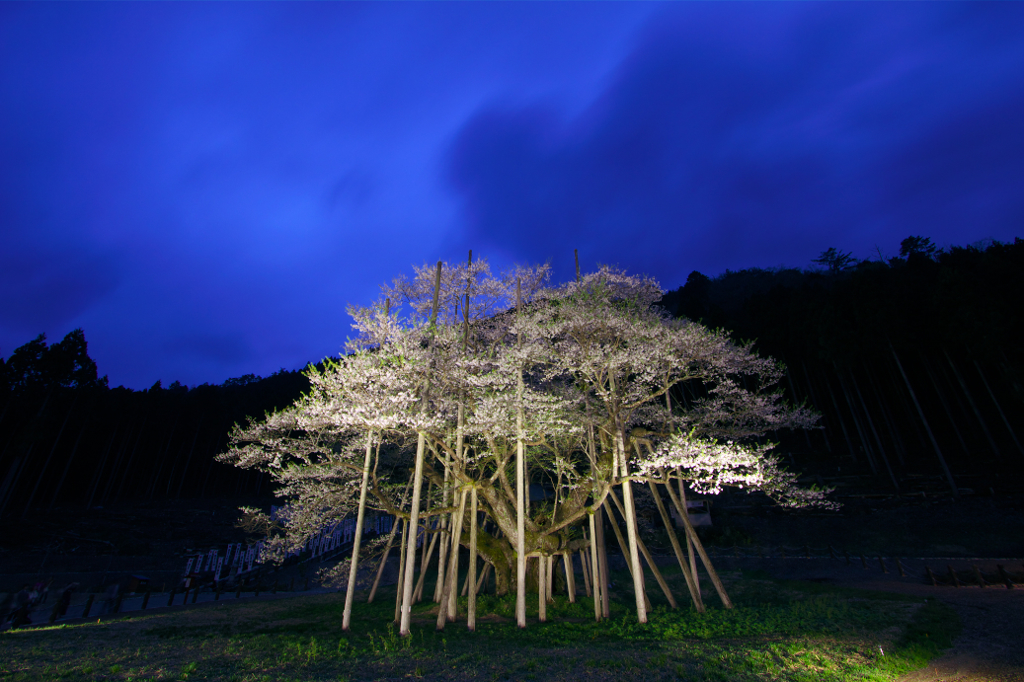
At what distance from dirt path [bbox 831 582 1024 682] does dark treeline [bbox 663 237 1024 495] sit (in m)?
16.3

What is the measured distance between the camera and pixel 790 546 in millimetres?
24062

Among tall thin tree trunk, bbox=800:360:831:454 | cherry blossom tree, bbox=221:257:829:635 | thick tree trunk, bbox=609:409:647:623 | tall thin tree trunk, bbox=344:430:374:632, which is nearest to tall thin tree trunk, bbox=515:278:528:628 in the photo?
cherry blossom tree, bbox=221:257:829:635

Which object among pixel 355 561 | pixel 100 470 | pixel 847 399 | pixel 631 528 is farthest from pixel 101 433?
pixel 847 399

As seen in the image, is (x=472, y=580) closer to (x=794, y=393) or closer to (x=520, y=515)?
(x=520, y=515)

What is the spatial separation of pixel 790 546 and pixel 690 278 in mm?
56692

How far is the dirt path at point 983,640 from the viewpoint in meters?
7.02

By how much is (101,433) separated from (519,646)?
6016 centimetres

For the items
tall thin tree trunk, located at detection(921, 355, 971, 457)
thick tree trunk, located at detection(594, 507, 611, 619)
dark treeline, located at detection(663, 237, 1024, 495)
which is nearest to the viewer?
thick tree trunk, located at detection(594, 507, 611, 619)

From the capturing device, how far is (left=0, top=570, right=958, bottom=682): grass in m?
7.22

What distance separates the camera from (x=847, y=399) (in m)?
32.6

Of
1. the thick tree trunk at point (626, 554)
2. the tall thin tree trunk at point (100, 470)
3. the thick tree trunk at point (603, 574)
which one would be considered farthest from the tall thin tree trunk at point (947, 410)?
the tall thin tree trunk at point (100, 470)

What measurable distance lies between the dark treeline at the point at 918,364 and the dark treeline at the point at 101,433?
1664 inches

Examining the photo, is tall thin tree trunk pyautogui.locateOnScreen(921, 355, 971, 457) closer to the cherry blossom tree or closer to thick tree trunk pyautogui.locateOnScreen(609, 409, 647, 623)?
the cherry blossom tree

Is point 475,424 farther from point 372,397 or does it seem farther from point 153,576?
point 153,576
